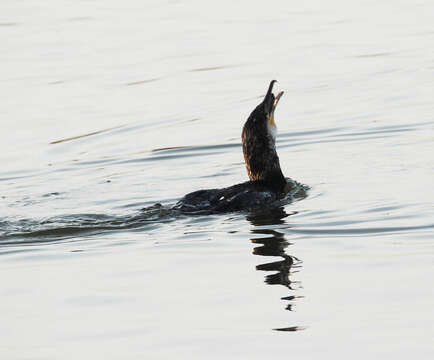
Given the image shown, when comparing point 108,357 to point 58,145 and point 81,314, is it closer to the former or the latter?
point 81,314

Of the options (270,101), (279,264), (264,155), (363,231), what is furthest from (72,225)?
(363,231)

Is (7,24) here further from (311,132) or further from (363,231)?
(363,231)

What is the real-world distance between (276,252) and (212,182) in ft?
12.0

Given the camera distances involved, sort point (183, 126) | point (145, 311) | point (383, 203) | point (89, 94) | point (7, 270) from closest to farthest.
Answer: point (145, 311) < point (7, 270) < point (383, 203) < point (183, 126) < point (89, 94)

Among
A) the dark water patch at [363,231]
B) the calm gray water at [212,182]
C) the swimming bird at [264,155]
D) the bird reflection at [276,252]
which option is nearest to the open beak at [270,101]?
the swimming bird at [264,155]

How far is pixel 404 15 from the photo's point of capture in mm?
22922

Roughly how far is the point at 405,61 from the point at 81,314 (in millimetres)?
12131

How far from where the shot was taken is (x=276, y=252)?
919 centimetres

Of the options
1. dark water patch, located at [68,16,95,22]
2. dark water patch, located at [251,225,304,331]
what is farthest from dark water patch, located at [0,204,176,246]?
dark water patch, located at [68,16,95,22]

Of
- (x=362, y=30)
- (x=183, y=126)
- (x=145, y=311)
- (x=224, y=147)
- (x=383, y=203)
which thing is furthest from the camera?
(x=362, y=30)

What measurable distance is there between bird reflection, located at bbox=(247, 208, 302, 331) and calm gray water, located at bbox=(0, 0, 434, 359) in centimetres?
2

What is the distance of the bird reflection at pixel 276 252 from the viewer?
26.5 feet

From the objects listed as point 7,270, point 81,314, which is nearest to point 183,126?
point 7,270

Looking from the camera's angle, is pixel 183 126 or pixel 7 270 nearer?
pixel 7 270
